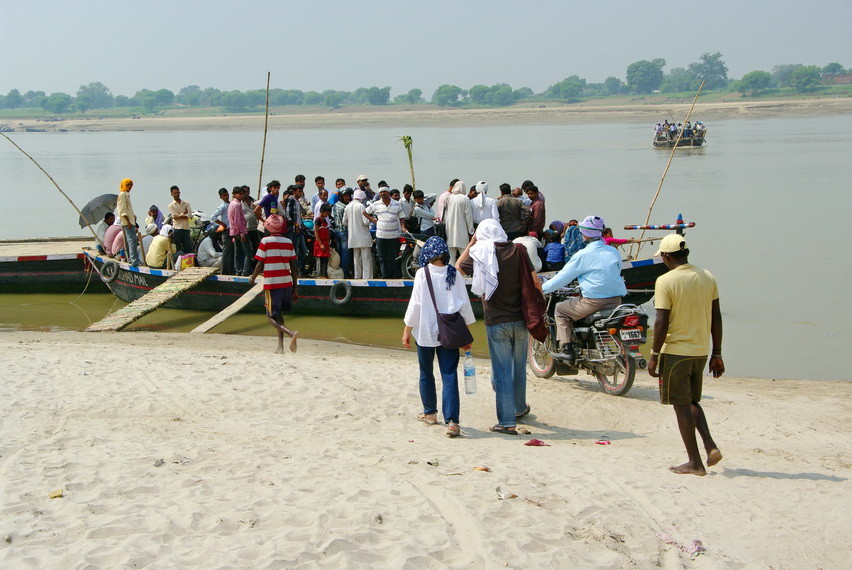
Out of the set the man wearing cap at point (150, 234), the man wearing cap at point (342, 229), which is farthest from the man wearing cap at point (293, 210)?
the man wearing cap at point (150, 234)

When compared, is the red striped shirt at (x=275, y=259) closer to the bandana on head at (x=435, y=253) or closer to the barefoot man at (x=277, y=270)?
the barefoot man at (x=277, y=270)

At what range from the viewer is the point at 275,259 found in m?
9.98

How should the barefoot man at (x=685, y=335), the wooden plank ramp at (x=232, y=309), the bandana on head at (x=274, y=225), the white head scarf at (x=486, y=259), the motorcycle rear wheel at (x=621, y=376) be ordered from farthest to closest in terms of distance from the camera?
the wooden plank ramp at (x=232, y=309), the bandana on head at (x=274, y=225), the motorcycle rear wheel at (x=621, y=376), the white head scarf at (x=486, y=259), the barefoot man at (x=685, y=335)

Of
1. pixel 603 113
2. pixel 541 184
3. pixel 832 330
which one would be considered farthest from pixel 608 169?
pixel 603 113

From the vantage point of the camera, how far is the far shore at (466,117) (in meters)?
109

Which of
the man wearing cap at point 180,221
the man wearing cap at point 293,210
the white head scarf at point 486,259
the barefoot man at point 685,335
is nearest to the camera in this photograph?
the barefoot man at point 685,335

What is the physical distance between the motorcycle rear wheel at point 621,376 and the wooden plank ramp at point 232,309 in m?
6.58

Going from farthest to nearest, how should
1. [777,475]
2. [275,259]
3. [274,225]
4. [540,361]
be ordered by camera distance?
[274,225] → [275,259] → [540,361] → [777,475]

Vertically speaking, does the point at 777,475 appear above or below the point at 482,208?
below

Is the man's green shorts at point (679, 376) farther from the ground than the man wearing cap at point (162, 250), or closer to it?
farther from the ground

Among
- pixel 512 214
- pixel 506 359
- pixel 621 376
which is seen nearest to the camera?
pixel 506 359

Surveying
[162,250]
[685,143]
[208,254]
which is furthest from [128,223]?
[685,143]

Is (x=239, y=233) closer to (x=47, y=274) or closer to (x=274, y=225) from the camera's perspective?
(x=274, y=225)

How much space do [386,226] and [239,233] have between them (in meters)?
2.32
